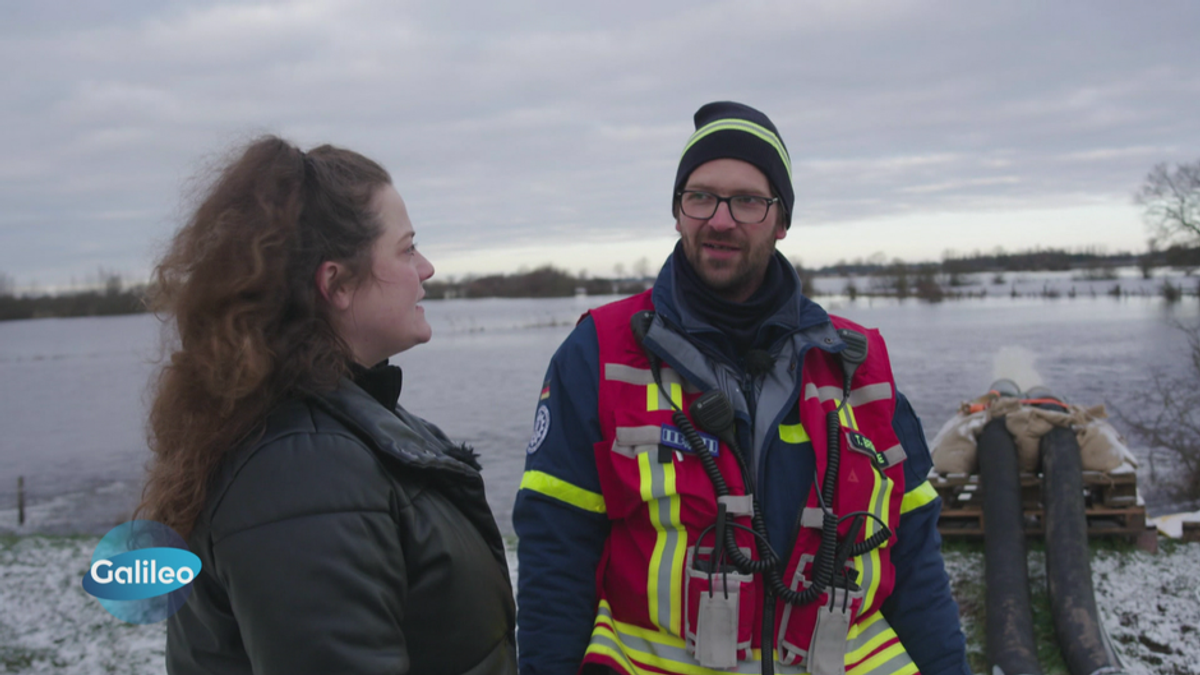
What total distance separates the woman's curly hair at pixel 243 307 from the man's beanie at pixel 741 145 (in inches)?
45.4

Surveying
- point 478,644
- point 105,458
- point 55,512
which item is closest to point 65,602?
point 478,644

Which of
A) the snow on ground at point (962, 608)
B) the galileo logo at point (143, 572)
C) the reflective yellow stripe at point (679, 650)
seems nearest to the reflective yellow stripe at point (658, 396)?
the reflective yellow stripe at point (679, 650)

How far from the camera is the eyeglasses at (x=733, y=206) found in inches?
94.0

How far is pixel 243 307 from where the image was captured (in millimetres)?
1496

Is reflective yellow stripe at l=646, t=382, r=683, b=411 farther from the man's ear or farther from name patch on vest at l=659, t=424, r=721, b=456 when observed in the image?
the man's ear

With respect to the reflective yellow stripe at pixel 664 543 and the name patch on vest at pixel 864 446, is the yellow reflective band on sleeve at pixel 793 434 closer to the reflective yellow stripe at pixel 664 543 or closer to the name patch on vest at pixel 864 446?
the name patch on vest at pixel 864 446

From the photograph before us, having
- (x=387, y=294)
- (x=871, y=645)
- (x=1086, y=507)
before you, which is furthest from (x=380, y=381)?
(x=1086, y=507)

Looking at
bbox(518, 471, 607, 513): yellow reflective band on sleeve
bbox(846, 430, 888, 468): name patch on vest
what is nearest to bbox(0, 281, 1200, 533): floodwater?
bbox(518, 471, 607, 513): yellow reflective band on sleeve

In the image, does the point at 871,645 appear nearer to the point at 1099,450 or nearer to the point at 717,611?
the point at 717,611

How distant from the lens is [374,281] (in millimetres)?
1705

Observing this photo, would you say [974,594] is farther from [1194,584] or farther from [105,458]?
[105,458]

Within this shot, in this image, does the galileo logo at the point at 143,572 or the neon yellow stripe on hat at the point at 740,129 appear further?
the neon yellow stripe on hat at the point at 740,129

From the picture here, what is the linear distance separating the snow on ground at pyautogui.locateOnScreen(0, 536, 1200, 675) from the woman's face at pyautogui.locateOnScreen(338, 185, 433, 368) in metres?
4.35

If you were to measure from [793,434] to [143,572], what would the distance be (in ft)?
5.25
